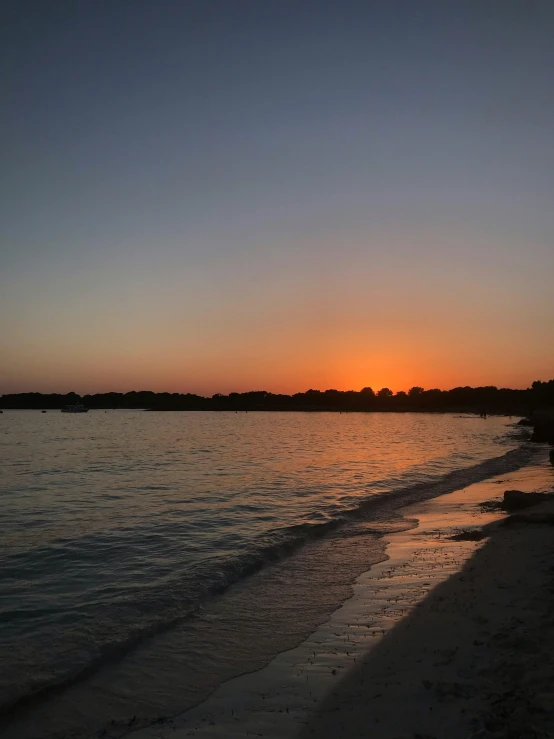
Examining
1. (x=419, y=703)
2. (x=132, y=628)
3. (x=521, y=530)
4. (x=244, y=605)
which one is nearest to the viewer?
(x=419, y=703)

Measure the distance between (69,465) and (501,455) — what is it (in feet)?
111

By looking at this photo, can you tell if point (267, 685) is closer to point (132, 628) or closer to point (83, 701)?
point (83, 701)

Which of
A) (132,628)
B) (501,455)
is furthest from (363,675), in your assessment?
(501,455)

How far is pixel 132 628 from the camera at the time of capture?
30.4 feet

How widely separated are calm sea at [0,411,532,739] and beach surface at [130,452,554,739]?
59 centimetres

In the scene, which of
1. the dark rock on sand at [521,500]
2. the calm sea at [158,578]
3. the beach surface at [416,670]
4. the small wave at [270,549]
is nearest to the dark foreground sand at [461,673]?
the beach surface at [416,670]

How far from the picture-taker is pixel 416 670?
22.7ft

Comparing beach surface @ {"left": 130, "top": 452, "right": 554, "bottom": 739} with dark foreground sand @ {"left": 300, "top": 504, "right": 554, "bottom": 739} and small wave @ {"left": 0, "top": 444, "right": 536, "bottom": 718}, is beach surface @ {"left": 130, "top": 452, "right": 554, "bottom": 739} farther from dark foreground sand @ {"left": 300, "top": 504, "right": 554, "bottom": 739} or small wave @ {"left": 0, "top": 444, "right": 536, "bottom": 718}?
small wave @ {"left": 0, "top": 444, "right": 536, "bottom": 718}

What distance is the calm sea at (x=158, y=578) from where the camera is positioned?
7.31 metres

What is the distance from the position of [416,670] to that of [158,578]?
7.04 m

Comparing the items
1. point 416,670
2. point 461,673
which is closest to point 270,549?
point 416,670

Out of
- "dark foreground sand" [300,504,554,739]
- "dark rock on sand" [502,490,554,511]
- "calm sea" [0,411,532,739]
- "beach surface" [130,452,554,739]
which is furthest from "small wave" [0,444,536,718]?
"dark rock on sand" [502,490,554,511]

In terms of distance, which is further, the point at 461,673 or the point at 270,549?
the point at 270,549

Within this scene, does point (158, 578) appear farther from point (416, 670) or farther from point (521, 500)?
point (521, 500)
